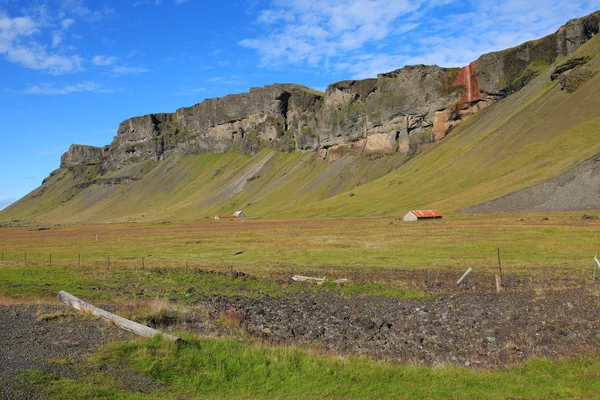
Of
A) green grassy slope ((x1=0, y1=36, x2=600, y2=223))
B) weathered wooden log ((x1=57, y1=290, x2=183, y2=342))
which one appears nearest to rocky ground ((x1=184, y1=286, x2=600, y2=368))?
weathered wooden log ((x1=57, y1=290, x2=183, y2=342))

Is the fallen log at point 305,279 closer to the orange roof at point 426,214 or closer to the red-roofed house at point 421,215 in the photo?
the red-roofed house at point 421,215

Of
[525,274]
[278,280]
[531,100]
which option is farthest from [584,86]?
[278,280]

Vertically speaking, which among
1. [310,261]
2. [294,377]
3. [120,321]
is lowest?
[310,261]

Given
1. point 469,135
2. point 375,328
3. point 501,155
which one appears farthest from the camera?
point 469,135

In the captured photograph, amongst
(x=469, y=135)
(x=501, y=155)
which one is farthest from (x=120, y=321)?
(x=469, y=135)

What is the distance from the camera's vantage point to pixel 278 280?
35.7 m

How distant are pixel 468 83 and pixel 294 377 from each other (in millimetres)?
180226

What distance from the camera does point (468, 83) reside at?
564 ft

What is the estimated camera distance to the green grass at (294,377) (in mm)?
11844

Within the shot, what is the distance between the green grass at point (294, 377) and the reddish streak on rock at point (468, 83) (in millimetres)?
172487

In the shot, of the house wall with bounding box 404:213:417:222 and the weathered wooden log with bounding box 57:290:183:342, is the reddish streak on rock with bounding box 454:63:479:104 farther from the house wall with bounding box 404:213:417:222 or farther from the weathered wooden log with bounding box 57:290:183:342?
the weathered wooden log with bounding box 57:290:183:342

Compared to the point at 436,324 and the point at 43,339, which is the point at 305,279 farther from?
the point at 43,339

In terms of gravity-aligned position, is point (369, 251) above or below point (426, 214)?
below

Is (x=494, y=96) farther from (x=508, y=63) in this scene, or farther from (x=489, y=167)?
(x=489, y=167)
